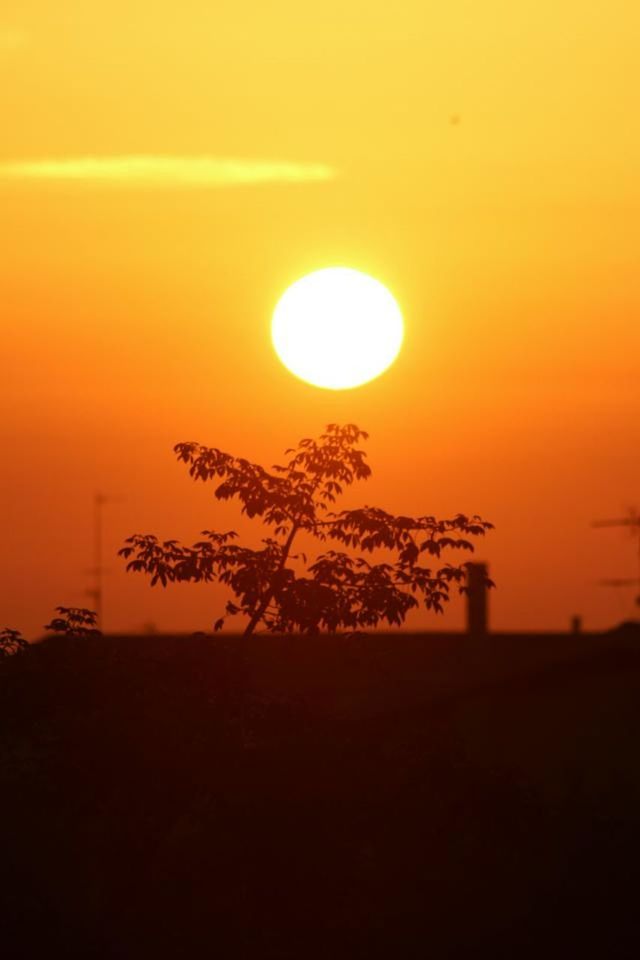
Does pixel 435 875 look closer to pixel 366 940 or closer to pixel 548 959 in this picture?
pixel 366 940

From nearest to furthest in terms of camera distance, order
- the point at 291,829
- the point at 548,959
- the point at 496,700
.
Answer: the point at 291,829, the point at 548,959, the point at 496,700

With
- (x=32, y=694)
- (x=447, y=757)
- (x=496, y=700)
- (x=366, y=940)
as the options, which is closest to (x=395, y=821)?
(x=447, y=757)

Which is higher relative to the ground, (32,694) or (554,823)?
(32,694)

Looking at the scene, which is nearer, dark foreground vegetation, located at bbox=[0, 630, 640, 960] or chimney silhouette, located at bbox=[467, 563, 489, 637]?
dark foreground vegetation, located at bbox=[0, 630, 640, 960]

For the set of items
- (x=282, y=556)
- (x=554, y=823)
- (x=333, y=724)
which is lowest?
(x=554, y=823)

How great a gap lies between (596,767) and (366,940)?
14880mm

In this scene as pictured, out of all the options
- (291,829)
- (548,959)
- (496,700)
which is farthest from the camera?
(496,700)

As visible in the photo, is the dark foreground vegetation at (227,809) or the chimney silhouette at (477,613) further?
the chimney silhouette at (477,613)

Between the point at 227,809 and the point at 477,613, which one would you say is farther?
the point at 477,613

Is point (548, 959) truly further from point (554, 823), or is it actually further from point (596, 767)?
point (596, 767)

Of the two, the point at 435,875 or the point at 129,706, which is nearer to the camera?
the point at 129,706

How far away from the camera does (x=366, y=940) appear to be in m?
20.1

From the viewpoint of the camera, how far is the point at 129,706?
18281mm

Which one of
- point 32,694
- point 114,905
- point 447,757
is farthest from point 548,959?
point 32,694
